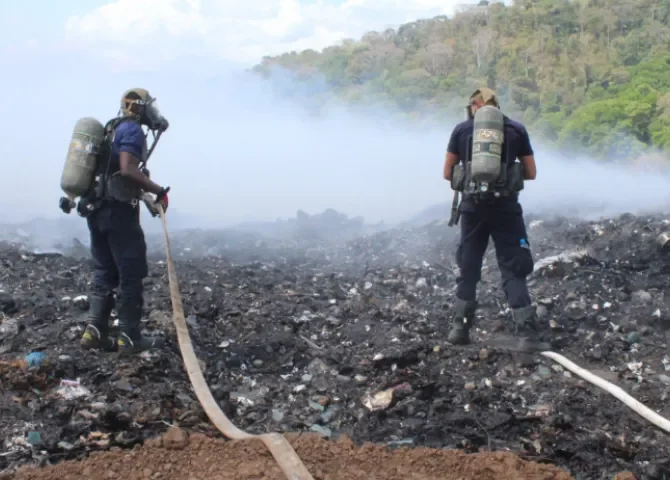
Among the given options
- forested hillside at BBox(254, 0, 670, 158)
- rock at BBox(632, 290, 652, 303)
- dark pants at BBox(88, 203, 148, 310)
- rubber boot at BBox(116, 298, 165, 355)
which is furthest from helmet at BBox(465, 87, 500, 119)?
forested hillside at BBox(254, 0, 670, 158)

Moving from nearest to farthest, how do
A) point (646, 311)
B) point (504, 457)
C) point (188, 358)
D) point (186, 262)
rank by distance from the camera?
point (504, 457) < point (188, 358) < point (646, 311) < point (186, 262)

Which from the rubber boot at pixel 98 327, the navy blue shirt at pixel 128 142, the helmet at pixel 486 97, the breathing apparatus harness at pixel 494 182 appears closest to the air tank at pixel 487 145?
the breathing apparatus harness at pixel 494 182

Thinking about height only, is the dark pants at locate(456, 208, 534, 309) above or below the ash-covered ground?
above

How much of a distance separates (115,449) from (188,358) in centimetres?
94

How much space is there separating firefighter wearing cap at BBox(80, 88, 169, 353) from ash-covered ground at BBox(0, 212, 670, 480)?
0.22m

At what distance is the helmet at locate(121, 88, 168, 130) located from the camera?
4739 mm

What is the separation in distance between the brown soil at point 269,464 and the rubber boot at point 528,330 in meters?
1.80

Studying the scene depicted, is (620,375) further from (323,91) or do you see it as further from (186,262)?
(323,91)

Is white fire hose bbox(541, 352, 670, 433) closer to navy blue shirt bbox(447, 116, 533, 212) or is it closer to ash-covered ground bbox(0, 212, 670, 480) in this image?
ash-covered ground bbox(0, 212, 670, 480)

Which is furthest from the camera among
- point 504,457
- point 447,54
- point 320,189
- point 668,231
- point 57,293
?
point 447,54

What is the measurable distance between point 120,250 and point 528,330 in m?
3.04

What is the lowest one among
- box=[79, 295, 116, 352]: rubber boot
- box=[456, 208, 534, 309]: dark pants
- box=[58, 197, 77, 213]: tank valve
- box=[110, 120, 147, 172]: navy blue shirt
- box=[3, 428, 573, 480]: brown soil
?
box=[3, 428, 573, 480]: brown soil

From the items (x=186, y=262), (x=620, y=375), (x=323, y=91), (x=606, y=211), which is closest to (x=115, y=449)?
(x=620, y=375)

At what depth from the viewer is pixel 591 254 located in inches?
307
